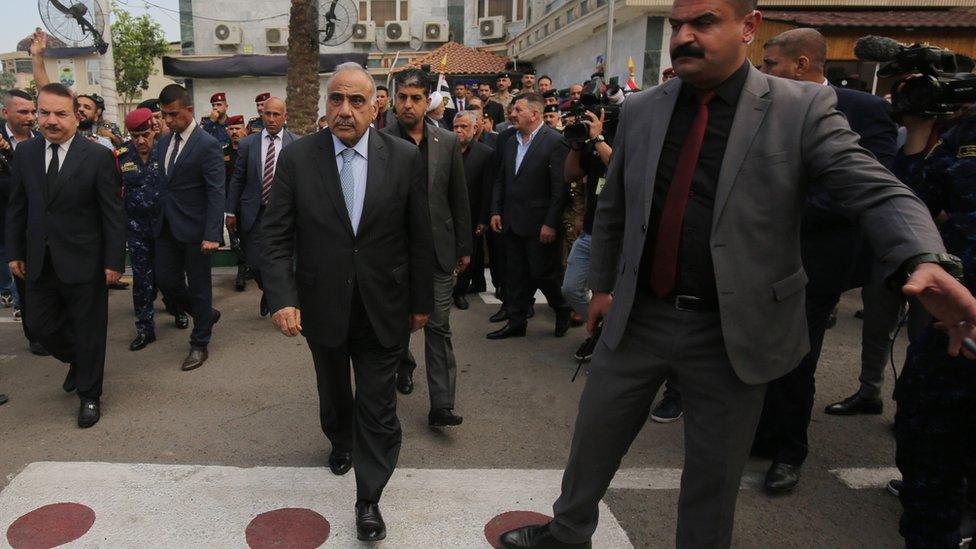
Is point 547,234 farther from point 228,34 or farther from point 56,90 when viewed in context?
point 228,34

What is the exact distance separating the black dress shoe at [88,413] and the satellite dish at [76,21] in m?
8.27

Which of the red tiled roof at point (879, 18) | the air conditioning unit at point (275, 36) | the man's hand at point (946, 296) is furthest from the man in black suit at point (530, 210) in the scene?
the air conditioning unit at point (275, 36)

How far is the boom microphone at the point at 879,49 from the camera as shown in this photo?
9.61 ft

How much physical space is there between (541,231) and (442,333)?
1868mm

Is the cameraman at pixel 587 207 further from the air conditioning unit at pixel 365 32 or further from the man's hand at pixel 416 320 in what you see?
the air conditioning unit at pixel 365 32

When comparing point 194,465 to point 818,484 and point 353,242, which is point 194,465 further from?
point 818,484

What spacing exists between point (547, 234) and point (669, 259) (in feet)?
10.8

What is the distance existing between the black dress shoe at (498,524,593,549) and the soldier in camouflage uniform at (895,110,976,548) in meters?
1.21

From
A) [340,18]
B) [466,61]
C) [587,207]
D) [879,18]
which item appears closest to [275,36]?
[466,61]

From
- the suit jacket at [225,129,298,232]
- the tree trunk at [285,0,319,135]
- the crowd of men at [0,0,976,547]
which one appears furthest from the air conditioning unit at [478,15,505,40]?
the crowd of men at [0,0,976,547]

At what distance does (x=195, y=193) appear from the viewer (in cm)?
505

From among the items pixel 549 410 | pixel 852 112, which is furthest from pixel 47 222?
pixel 852 112

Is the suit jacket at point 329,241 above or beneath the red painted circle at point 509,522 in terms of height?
above

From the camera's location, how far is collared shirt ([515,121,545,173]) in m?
5.55
